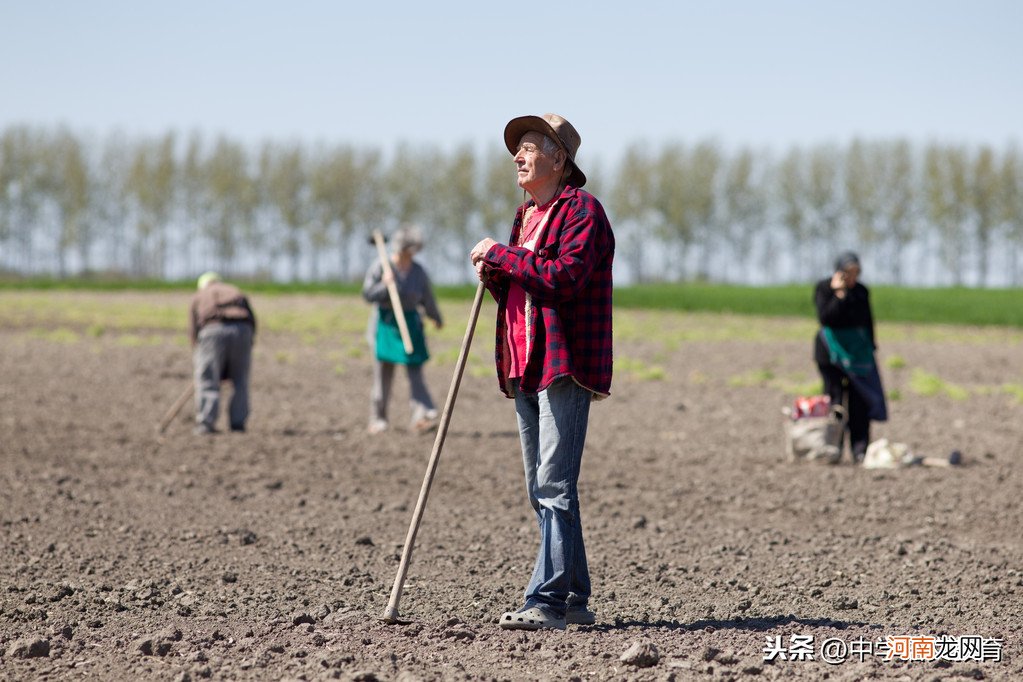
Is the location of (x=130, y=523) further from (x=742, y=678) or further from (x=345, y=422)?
(x=345, y=422)

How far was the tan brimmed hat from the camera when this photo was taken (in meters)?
4.80

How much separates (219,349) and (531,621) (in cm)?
831

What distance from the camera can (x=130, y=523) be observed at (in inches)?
306

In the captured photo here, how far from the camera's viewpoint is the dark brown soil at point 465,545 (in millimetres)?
4586

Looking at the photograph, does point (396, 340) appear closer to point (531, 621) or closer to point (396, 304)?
point (396, 304)

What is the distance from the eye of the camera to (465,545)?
23.6 ft

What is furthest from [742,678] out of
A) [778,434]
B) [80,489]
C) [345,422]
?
[345,422]

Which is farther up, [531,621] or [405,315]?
[405,315]

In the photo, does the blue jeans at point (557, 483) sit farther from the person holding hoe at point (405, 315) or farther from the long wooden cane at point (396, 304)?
the person holding hoe at point (405, 315)

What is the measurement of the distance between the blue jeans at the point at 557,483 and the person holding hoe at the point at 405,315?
7.30 meters

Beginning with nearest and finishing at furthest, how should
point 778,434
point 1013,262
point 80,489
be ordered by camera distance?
point 80,489 < point 778,434 < point 1013,262

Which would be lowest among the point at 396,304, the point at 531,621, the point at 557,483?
the point at 531,621

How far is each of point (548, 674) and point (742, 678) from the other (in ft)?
2.11

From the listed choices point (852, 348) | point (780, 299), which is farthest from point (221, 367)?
point (780, 299)
